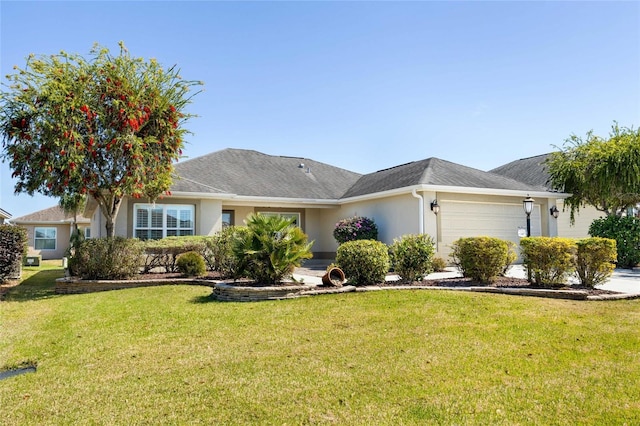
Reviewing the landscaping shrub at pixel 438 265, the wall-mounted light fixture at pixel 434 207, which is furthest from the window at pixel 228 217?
the landscaping shrub at pixel 438 265

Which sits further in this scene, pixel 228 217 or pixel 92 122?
pixel 228 217

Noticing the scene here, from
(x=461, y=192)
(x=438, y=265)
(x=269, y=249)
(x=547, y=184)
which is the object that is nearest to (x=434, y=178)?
(x=461, y=192)

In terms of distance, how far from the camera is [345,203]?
20.3 m

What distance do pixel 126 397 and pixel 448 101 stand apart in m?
14.2

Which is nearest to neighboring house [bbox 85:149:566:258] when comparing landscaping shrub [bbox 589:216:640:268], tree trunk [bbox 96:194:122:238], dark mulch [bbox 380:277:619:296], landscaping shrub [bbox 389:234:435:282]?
landscaping shrub [bbox 589:216:640:268]

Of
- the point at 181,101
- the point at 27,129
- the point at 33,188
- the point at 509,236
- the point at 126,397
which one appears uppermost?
the point at 181,101

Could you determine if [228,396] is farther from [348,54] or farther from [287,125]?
[287,125]

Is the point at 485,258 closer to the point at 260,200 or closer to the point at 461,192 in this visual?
the point at 461,192

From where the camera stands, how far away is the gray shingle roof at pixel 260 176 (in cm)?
1850

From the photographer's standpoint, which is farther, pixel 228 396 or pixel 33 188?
pixel 33 188

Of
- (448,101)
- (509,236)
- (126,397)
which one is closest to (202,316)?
(126,397)

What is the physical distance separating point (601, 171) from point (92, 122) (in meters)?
19.9

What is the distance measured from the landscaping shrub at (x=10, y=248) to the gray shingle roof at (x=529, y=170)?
22581mm

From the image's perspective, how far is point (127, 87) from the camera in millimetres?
11531
